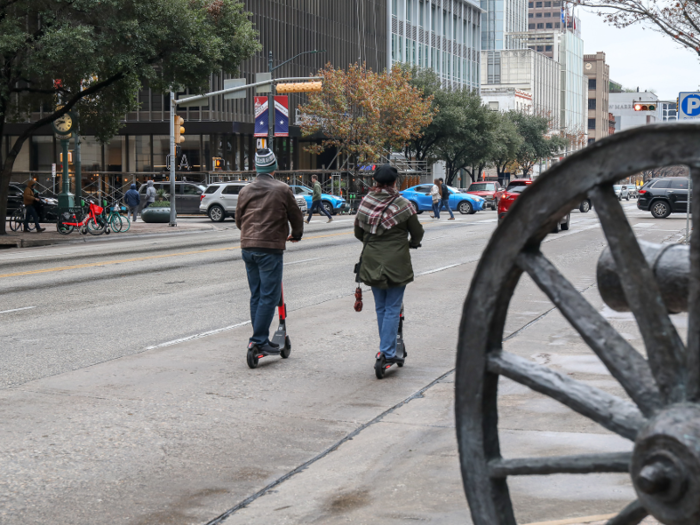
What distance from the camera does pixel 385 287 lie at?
7.82 m

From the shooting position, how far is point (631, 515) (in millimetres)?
2229

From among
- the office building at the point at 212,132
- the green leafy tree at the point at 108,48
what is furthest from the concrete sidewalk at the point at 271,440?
the office building at the point at 212,132

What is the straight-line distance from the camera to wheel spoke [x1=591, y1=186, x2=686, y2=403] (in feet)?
6.72

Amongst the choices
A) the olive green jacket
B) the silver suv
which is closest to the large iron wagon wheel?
the olive green jacket

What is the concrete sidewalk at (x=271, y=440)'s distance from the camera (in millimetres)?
4641

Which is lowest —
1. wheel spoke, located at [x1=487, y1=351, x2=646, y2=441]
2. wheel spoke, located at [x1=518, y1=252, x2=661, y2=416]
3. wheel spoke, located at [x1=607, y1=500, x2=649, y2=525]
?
wheel spoke, located at [x1=607, y1=500, x2=649, y2=525]

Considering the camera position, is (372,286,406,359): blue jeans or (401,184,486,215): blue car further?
(401,184,486,215): blue car

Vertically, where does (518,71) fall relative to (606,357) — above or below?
above

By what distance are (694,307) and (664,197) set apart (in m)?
40.0

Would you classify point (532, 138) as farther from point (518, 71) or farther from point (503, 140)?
point (518, 71)

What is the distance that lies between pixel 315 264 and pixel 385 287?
11137 mm

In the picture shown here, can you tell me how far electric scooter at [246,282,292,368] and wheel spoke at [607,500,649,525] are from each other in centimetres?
625

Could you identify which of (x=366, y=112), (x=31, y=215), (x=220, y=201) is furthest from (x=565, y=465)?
(x=366, y=112)

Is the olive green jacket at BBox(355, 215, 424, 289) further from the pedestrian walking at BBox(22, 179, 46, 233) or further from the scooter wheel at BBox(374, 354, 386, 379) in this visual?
the pedestrian walking at BBox(22, 179, 46, 233)
